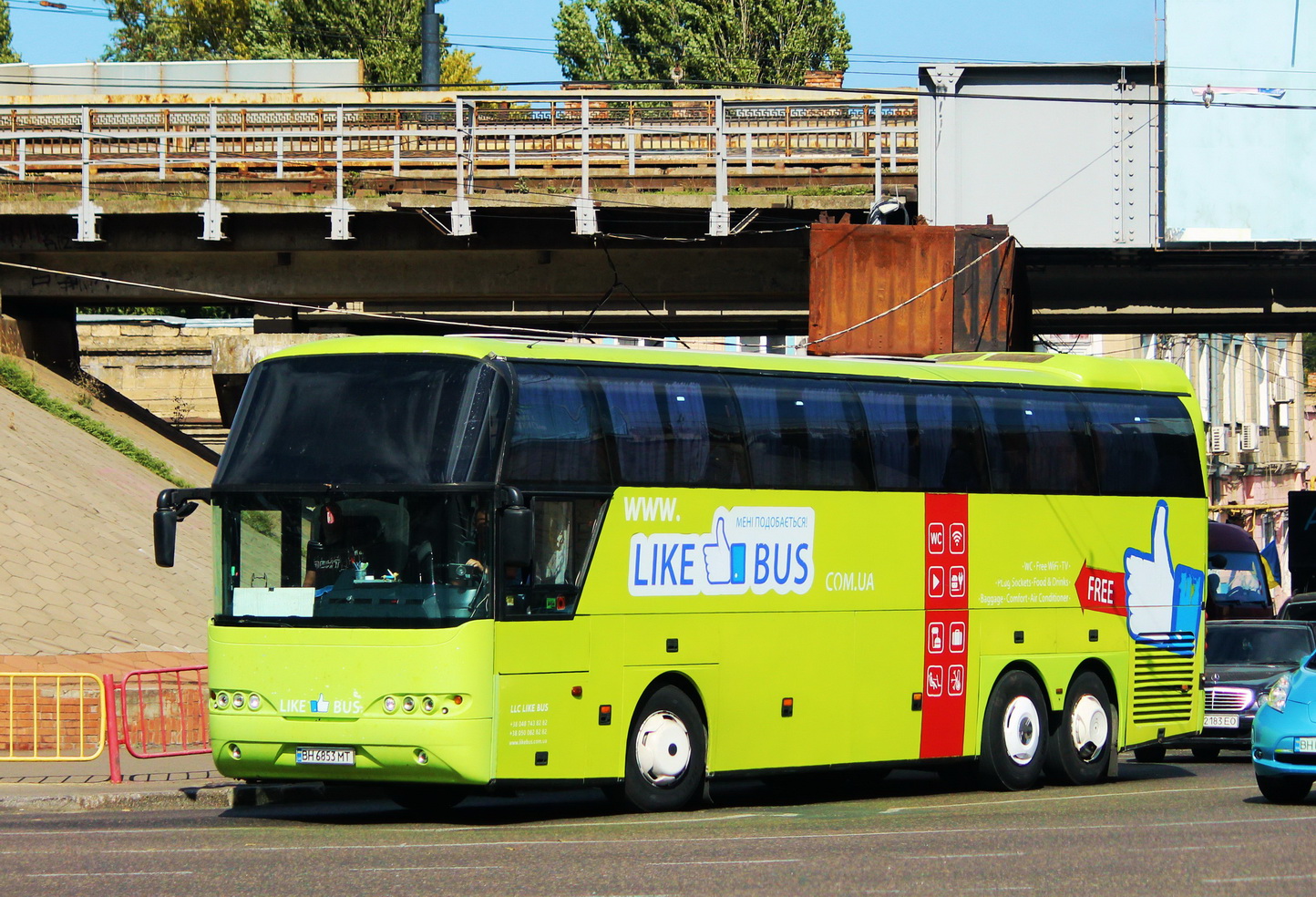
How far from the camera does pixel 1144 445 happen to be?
17.5 metres

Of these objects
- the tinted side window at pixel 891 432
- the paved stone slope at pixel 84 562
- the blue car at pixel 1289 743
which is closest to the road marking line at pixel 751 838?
the blue car at pixel 1289 743

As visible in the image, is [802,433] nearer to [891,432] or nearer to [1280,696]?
[891,432]

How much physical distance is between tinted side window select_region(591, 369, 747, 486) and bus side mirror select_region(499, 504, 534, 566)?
1321 millimetres

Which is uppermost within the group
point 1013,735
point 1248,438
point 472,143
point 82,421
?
point 472,143

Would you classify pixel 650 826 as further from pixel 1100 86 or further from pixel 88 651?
pixel 1100 86

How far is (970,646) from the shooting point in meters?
15.9

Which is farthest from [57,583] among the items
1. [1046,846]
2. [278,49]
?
[278,49]

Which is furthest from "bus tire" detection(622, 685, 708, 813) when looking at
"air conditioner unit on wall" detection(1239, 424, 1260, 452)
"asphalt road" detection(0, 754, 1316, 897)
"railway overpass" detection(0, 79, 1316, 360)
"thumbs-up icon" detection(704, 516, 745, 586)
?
"air conditioner unit on wall" detection(1239, 424, 1260, 452)

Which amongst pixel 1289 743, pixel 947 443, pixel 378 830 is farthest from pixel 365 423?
pixel 1289 743

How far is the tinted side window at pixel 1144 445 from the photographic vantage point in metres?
17.1

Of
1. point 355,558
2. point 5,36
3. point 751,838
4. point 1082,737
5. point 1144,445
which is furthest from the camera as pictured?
point 5,36

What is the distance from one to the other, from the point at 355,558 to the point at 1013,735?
6640 millimetres

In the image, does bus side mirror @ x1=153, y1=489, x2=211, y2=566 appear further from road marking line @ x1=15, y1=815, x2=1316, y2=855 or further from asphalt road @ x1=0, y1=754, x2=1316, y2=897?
road marking line @ x1=15, y1=815, x2=1316, y2=855

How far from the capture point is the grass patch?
31000 millimetres
